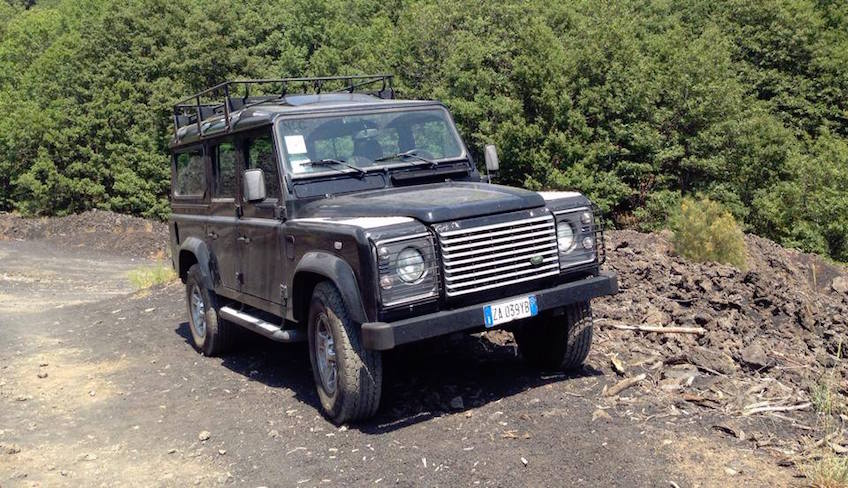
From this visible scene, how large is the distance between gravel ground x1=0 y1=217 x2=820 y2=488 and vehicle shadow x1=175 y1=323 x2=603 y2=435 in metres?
0.02

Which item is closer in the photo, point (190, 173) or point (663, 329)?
point (663, 329)

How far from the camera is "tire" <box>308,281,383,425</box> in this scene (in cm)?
554

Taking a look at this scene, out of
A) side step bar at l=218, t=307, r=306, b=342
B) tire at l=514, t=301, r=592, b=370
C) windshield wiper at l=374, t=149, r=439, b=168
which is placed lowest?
tire at l=514, t=301, r=592, b=370

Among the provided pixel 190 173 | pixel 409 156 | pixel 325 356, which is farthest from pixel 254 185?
pixel 190 173

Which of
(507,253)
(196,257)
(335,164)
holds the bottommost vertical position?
(196,257)

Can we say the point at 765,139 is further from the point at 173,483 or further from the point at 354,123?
the point at 173,483

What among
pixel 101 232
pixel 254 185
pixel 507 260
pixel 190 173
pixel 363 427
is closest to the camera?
pixel 507 260

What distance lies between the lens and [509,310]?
5.59 meters

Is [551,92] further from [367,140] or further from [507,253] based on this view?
[507,253]

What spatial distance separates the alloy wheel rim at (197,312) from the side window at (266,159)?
92.8 inches

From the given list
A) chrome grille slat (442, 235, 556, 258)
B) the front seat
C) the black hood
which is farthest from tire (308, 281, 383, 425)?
the front seat

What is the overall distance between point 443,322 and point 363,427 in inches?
44.7

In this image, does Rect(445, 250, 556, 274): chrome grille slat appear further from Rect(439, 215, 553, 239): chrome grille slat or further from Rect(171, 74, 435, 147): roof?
Rect(171, 74, 435, 147): roof

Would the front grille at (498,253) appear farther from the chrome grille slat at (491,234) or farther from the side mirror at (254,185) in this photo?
the side mirror at (254,185)
